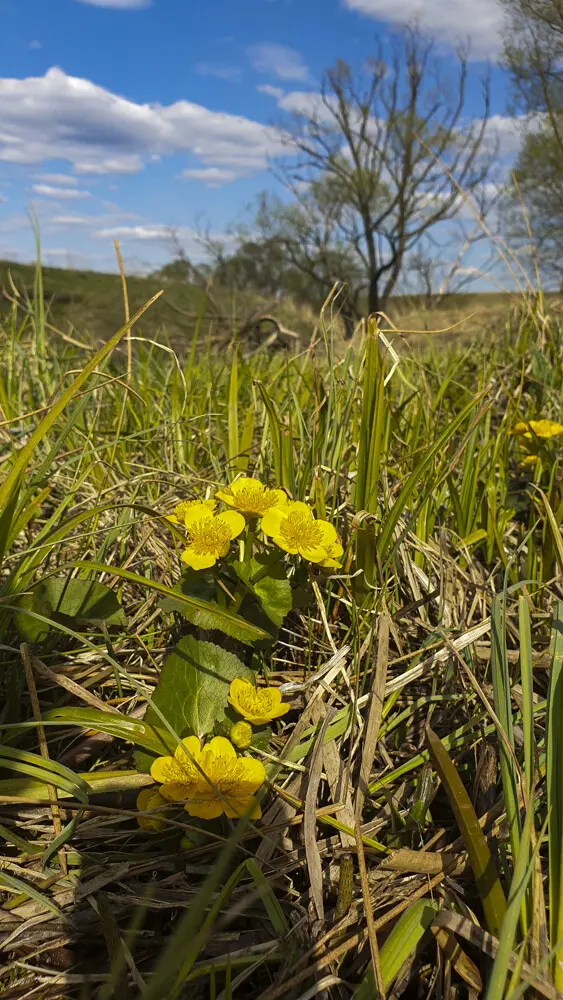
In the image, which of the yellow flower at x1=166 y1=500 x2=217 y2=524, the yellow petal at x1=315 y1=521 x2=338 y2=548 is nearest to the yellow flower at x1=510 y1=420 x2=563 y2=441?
the yellow petal at x1=315 y1=521 x2=338 y2=548

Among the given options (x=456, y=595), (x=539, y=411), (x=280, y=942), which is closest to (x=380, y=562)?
(x=456, y=595)

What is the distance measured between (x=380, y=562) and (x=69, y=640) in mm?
637

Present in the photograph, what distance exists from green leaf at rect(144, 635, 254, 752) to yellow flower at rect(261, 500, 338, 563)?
0.20 metres

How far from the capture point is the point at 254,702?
909 millimetres

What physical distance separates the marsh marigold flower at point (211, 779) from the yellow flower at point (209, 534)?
266 millimetres

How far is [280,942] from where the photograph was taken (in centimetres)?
77

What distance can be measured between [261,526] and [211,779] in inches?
15.3

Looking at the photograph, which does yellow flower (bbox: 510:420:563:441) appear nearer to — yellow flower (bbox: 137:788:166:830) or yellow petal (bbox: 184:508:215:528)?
yellow petal (bbox: 184:508:215:528)

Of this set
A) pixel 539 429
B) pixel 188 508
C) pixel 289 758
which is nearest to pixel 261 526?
pixel 188 508

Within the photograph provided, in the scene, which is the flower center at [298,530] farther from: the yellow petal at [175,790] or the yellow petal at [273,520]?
the yellow petal at [175,790]

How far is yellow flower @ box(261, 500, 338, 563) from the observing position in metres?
1.00

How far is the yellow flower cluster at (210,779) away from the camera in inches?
31.1

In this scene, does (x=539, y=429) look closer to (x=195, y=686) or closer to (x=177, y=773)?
(x=195, y=686)

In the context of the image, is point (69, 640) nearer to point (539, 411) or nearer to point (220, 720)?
point (220, 720)
